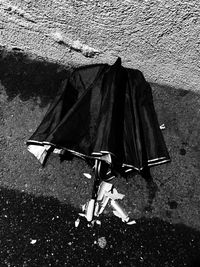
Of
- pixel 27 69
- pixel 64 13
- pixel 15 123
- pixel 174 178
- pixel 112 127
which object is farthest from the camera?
pixel 27 69

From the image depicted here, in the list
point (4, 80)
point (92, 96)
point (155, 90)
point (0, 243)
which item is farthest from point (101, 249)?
point (4, 80)

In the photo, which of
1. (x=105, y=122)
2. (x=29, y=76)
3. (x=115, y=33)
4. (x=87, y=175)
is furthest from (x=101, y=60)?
(x=87, y=175)

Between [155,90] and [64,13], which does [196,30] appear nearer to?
[155,90]

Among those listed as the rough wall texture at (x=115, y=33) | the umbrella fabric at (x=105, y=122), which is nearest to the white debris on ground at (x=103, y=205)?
the umbrella fabric at (x=105, y=122)

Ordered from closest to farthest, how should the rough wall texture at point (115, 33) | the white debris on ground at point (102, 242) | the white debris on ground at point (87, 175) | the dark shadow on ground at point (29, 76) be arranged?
the rough wall texture at point (115, 33)
the white debris on ground at point (102, 242)
the white debris on ground at point (87, 175)
the dark shadow on ground at point (29, 76)

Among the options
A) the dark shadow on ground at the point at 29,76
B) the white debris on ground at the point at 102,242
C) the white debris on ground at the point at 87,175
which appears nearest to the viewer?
the white debris on ground at the point at 102,242

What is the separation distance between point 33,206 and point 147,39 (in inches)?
56.4

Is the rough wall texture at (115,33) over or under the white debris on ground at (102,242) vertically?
over

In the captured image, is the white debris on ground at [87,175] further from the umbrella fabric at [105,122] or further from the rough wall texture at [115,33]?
the rough wall texture at [115,33]

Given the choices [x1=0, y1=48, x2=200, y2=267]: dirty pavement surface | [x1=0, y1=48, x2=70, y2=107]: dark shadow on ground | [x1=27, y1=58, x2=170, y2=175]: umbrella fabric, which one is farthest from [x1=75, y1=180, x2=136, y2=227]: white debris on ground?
[x1=0, y1=48, x2=70, y2=107]: dark shadow on ground

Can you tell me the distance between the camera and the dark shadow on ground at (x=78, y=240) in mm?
2057

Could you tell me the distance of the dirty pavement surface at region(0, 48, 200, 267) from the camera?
2076 millimetres

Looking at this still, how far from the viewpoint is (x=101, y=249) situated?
209cm

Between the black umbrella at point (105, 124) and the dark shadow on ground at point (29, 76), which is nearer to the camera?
the black umbrella at point (105, 124)
